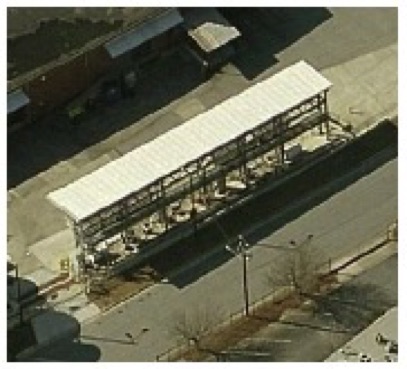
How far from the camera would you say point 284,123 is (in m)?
125

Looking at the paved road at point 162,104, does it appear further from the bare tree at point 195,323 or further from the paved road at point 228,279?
the bare tree at point 195,323

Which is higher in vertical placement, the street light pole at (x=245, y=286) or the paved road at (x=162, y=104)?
the paved road at (x=162, y=104)

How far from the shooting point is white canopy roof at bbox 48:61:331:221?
11988 centimetres

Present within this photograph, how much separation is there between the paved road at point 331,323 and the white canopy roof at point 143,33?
23649mm

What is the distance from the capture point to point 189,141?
123m

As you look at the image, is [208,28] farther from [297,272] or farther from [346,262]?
[297,272]

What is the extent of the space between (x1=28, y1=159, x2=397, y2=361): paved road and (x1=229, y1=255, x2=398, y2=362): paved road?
2729mm

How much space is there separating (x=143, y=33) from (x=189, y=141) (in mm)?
12282

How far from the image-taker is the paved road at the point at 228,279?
117438mm

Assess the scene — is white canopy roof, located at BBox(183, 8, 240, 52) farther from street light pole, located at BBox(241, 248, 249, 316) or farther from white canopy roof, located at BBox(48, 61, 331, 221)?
street light pole, located at BBox(241, 248, 249, 316)

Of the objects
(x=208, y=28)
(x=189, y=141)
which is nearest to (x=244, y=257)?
(x=189, y=141)

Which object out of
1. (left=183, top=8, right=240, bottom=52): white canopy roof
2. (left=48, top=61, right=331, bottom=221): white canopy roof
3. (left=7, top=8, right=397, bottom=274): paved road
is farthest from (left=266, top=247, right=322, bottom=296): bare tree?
(left=183, top=8, right=240, bottom=52): white canopy roof

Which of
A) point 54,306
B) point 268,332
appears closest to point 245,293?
point 268,332

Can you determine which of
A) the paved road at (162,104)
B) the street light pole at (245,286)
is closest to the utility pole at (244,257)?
the street light pole at (245,286)
